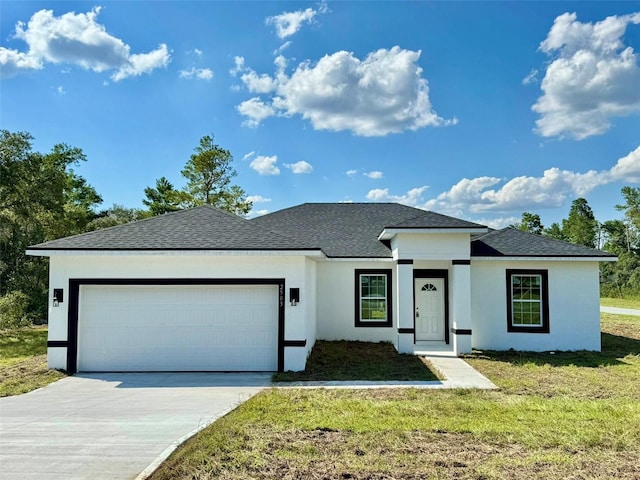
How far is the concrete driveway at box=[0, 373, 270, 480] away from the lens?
16.9ft

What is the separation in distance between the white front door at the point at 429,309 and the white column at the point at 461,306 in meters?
1.97

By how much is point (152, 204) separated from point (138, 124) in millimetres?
22963

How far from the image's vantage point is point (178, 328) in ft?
35.3

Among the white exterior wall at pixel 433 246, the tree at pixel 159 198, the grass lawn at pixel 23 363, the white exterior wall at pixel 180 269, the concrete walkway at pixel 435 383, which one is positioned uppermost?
the tree at pixel 159 198

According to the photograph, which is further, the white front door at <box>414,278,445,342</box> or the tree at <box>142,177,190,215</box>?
the tree at <box>142,177,190,215</box>

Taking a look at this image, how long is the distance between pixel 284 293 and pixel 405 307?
4.08 meters

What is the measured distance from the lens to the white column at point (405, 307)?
42.1 ft

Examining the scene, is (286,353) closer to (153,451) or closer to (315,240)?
(153,451)

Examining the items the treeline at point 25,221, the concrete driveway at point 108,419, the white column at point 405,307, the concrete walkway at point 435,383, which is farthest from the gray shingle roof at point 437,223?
the treeline at point 25,221

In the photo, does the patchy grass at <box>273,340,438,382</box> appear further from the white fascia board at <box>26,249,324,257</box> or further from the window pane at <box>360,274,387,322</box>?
the white fascia board at <box>26,249,324,257</box>

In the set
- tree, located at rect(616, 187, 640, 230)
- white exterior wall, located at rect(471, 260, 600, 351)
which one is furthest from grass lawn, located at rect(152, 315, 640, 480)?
tree, located at rect(616, 187, 640, 230)

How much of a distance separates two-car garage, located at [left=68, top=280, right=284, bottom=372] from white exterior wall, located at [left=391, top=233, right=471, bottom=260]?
4.32 m

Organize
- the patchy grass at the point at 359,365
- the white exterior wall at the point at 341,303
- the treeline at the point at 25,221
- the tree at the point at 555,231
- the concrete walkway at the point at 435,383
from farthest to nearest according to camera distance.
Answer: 1. the tree at the point at 555,231
2. the treeline at the point at 25,221
3. the white exterior wall at the point at 341,303
4. the patchy grass at the point at 359,365
5. the concrete walkway at the point at 435,383

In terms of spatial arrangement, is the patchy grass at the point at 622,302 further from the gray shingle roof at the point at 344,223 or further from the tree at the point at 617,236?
the gray shingle roof at the point at 344,223
